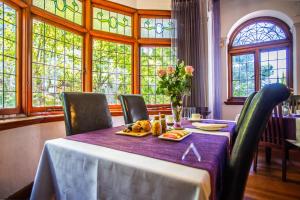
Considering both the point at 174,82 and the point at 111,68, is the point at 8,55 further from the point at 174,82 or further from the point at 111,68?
the point at 174,82

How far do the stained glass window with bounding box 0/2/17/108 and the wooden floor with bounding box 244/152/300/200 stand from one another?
2589mm

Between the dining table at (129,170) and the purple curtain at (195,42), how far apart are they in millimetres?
2320

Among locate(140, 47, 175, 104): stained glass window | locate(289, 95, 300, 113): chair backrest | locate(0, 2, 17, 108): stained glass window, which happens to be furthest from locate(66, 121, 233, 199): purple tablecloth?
locate(140, 47, 175, 104): stained glass window

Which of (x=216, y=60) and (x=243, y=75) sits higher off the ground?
(x=216, y=60)

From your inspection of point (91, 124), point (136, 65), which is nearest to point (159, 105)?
point (136, 65)

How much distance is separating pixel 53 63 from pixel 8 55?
0.61 meters

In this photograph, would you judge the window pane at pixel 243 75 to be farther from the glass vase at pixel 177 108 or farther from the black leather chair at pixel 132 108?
the glass vase at pixel 177 108

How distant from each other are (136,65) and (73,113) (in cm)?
222

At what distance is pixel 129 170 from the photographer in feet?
2.25

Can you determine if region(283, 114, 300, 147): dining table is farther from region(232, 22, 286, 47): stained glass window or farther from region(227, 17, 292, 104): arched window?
region(232, 22, 286, 47): stained glass window

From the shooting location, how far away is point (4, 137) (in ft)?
5.09

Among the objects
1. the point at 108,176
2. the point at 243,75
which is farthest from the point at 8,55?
the point at 243,75

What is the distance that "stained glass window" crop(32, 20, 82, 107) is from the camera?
2.21m

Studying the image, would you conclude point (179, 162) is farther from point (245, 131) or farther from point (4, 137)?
point (4, 137)
